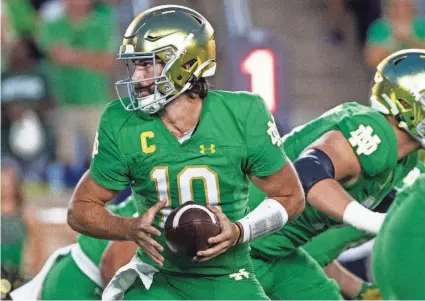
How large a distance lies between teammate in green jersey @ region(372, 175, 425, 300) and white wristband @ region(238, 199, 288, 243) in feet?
1.82

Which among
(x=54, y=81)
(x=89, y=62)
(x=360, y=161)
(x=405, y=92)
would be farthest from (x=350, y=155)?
(x=54, y=81)

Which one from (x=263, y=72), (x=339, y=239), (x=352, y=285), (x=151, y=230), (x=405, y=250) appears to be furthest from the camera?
(x=263, y=72)

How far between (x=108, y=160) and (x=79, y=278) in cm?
179

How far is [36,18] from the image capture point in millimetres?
11867

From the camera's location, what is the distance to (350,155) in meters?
6.17

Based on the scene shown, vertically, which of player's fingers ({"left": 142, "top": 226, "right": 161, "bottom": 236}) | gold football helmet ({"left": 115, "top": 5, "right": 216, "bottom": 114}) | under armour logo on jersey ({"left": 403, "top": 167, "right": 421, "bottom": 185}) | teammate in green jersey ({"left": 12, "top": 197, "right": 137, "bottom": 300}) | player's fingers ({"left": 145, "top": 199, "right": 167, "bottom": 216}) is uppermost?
gold football helmet ({"left": 115, "top": 5, "right": 216, "bottom": 114})

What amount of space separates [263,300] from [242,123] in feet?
2.36

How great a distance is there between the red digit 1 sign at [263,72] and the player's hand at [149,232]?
4970 millimetres

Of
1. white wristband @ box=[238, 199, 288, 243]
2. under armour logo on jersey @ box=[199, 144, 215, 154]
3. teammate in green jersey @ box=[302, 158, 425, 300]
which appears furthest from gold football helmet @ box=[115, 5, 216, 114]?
teammate in green jersey @ box=[302, 158, 425, 300]

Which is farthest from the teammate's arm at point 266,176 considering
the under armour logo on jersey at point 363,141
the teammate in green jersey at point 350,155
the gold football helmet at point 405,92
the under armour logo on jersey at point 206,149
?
the gold football helmet at point 405,92

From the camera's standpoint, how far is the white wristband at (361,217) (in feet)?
19.2

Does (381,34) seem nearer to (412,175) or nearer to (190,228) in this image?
(412,175)

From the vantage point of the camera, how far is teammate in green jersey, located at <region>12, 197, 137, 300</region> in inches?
271

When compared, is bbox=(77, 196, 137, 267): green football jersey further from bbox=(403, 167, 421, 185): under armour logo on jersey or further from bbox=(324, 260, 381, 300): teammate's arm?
bbox=(403, 167, 421, 185): under armour logo on jersey
